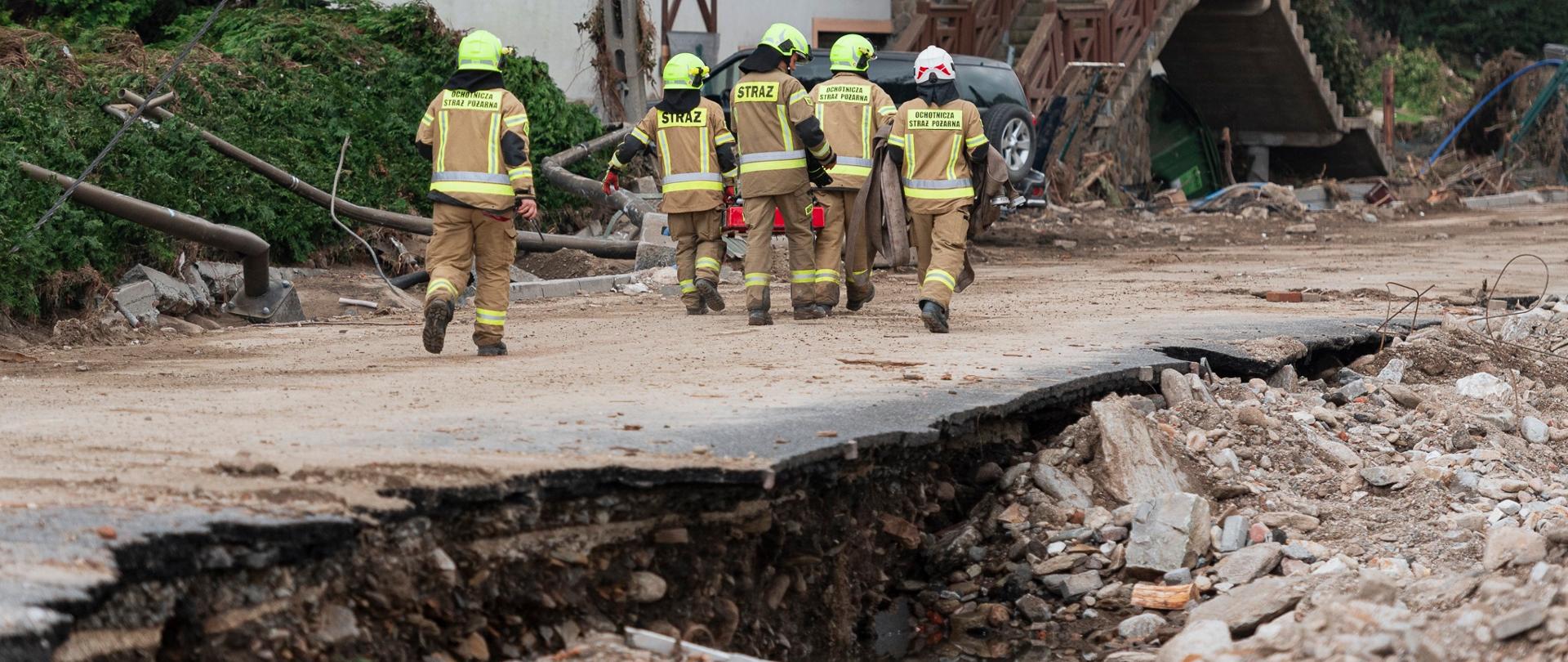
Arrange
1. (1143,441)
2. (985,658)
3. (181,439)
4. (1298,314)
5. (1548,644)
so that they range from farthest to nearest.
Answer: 1. (1298,314)
2. (1143,441)
3. (985,658)
4. (181,439)
5. (1548,644)

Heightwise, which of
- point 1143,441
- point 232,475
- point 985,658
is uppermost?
point 232,475

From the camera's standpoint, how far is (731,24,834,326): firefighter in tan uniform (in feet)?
30.2

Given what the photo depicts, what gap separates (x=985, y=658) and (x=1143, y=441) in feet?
4.24

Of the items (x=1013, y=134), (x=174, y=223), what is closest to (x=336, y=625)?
(x=174, y=223)

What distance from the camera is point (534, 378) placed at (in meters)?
6.88

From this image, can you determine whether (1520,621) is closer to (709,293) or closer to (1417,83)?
(709,293)

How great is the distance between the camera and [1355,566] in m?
5.57

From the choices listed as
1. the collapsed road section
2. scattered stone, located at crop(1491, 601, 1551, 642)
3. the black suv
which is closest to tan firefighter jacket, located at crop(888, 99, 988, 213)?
the collapsed road section

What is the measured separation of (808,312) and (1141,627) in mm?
4499

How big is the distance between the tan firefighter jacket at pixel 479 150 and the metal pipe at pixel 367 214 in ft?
10.6

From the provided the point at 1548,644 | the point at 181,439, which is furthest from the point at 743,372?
the point at 1548,644

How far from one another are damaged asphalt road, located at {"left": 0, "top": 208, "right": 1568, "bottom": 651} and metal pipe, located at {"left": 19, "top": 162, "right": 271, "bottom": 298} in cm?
65

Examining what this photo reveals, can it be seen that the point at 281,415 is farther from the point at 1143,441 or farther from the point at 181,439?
the point at 1143,441

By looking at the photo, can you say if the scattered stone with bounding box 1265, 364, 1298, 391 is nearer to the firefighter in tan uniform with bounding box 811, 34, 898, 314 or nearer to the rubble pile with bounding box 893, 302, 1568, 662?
the rubble pile with bounding box 893, 302, 1568, 662
